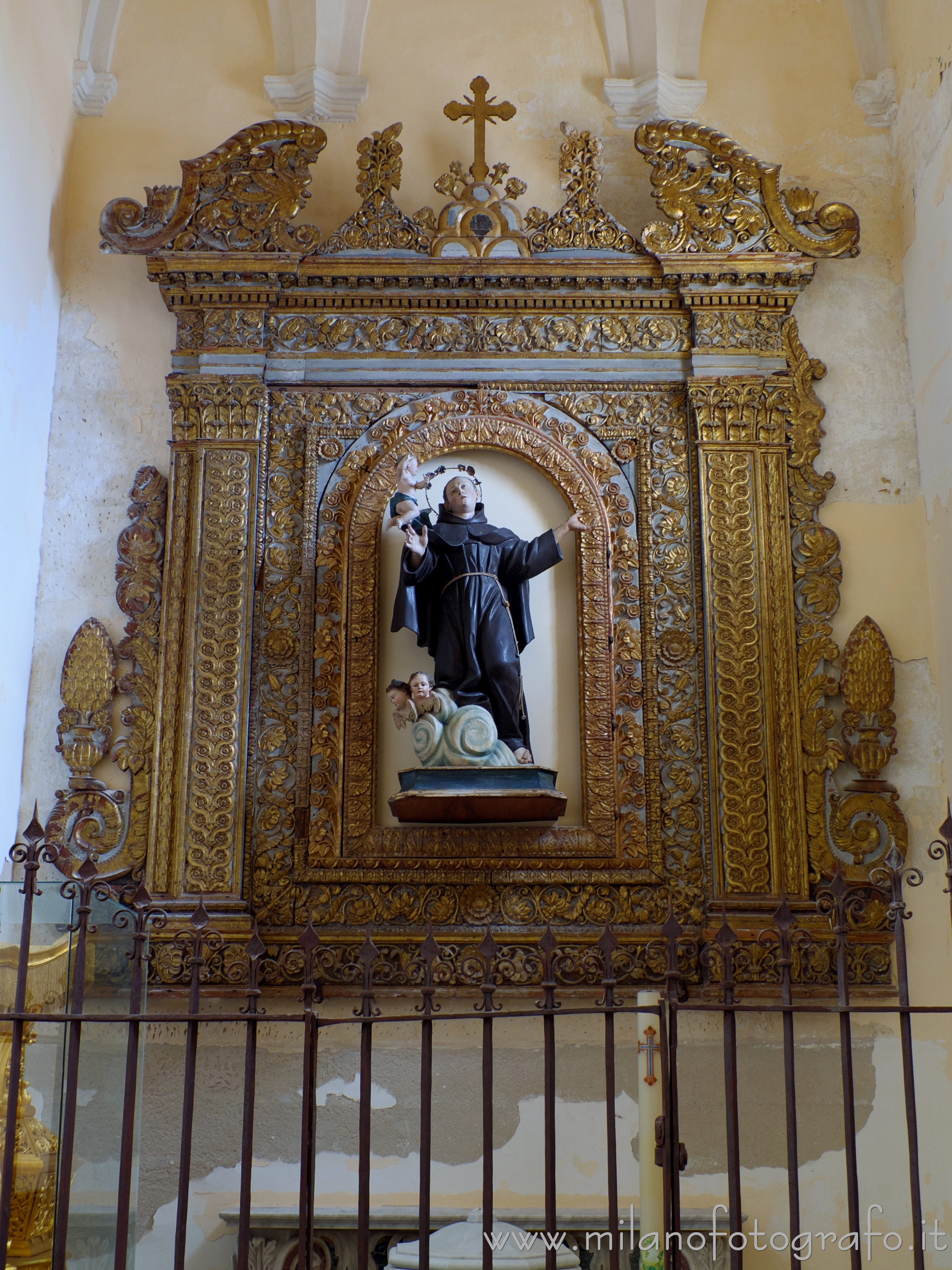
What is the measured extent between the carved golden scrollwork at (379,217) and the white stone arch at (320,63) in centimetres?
52

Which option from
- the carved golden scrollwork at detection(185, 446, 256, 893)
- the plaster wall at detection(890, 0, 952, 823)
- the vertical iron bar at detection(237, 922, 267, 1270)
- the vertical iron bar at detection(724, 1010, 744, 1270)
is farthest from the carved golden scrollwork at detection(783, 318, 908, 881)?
the vertical iron bar at detection(237, 922, 267, 1270)

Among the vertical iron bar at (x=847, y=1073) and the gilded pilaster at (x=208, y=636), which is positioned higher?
the gilded pilaster at (x=208, y=636)

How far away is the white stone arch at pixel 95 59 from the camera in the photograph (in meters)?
6.11

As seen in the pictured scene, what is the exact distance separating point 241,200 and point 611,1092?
13.8 ft

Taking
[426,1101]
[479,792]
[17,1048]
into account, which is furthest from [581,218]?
[17,1048]

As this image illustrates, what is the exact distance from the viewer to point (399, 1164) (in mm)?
4824

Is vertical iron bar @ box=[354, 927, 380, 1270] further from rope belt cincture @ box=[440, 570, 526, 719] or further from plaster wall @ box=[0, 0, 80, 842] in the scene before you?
plaster wall @ box=[0, 0, 80, 842]

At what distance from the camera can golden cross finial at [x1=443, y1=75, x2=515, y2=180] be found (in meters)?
5.82

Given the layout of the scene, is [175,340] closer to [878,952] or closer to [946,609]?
[946,609]

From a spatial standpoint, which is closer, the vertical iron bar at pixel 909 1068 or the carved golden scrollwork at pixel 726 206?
the vertical iron bar at pixel 909 1068

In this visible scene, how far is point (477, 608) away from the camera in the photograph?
5254 millimetres

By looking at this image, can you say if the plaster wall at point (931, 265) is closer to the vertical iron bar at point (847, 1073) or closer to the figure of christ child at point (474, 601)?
the figure of christ child at point (474, 601)

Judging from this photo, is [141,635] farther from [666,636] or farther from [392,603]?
[666,636]

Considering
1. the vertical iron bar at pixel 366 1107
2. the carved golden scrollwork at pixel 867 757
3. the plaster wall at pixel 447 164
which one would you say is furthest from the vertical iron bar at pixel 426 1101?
the plaster wall at pixel 447 164
